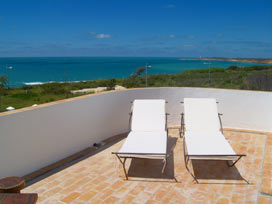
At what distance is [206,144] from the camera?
12.9 ft

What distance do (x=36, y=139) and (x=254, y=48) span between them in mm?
23587

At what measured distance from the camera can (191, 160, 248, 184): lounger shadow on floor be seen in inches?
137

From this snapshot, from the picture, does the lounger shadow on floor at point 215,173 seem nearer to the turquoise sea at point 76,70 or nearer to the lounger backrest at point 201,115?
the lounger backrest at point 201,115

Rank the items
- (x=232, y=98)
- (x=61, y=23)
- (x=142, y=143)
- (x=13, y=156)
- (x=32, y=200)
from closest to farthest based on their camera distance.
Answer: (x=32, y=200), (x=13, y=156), (x=142, y=143), (x=232, y=98), (x=61, y=23)

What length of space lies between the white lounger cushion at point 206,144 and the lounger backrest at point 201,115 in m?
0.22

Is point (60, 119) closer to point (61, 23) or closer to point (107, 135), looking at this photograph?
point (107, 135)

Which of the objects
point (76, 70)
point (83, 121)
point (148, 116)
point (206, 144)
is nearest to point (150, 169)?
point (206, 144)

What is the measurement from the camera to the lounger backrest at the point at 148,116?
15.4 ft

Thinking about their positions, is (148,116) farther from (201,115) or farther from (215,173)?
(215,173)

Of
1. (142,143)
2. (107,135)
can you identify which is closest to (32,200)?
(142,143)

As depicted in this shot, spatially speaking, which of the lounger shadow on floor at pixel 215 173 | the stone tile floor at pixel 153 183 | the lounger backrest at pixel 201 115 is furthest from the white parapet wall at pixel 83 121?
the lounger shadow on floor at pixel 215 173

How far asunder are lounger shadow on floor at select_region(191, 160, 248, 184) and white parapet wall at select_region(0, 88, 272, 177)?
6.83 ft

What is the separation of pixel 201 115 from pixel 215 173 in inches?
57.8

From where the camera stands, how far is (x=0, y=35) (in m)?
67.8
